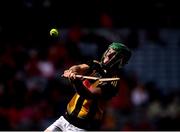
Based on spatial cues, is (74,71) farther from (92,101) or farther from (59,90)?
(59,90)

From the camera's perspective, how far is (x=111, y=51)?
7621mm

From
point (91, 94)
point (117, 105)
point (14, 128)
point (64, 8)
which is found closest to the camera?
point (91, 94)

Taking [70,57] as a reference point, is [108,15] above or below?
above

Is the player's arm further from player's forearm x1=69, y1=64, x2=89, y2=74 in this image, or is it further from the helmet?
the helmet

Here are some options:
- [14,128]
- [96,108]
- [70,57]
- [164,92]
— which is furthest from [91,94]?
[164,92]

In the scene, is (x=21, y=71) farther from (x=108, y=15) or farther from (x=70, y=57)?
(x=108, y=15)

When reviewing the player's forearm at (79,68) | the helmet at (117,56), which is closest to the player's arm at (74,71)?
the player's forearm at (79,68)

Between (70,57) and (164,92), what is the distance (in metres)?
2.32

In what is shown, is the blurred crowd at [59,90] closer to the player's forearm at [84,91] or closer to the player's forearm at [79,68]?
the player's forearm at [79,68]

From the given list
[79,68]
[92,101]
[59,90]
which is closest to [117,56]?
[79,68]

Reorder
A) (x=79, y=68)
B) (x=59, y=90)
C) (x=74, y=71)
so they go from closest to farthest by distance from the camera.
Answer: (x=74, y=71)
(x=79, y=68)
(x=59, y=90)

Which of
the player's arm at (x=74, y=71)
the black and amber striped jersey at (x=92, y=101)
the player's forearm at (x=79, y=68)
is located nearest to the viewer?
the player's arm at (x=74, y=71)

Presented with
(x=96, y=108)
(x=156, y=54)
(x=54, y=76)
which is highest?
(x=156, y=54)

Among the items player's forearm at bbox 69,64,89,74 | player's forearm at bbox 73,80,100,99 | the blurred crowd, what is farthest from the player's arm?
the blurred crowd
